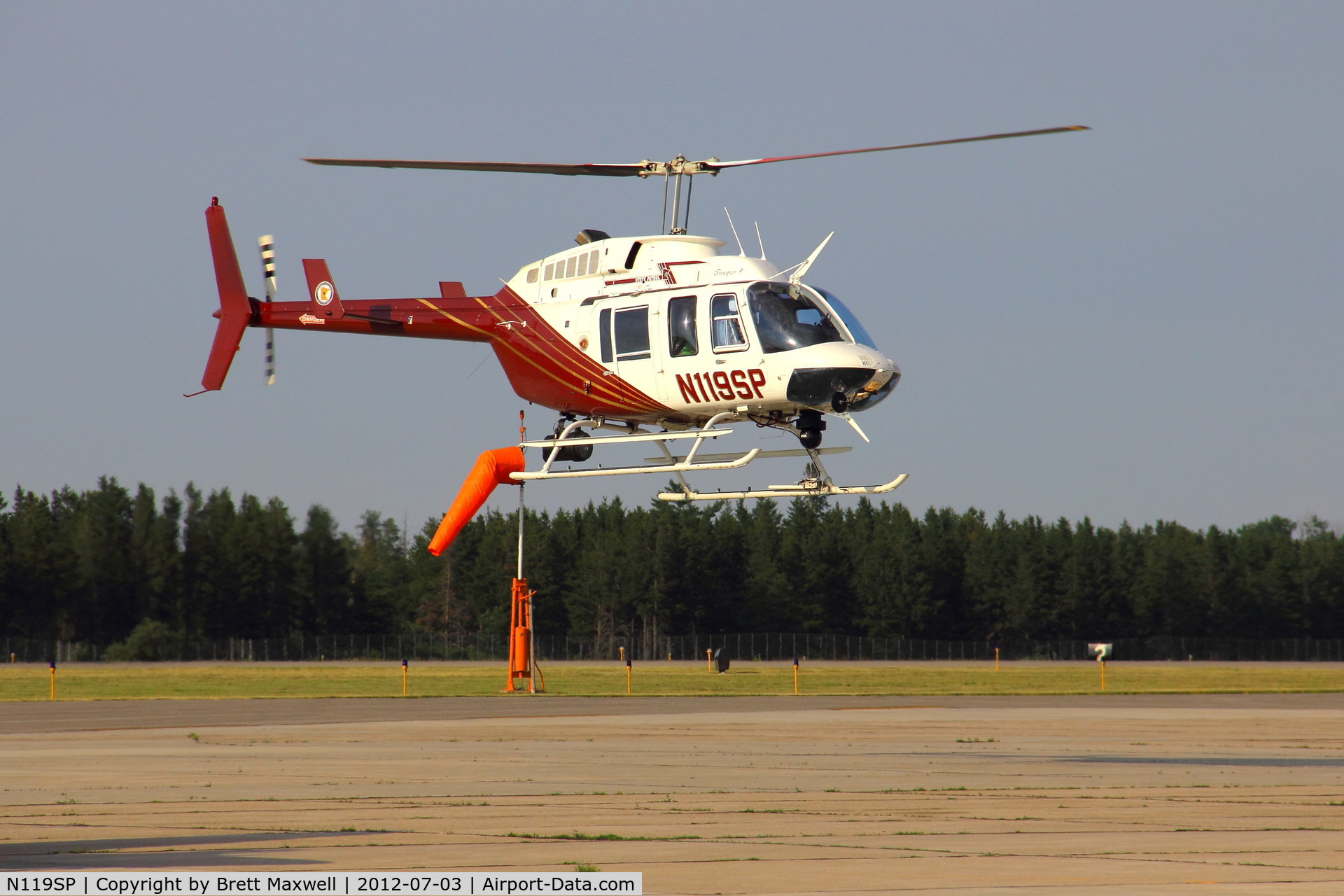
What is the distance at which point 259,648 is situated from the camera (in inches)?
4050

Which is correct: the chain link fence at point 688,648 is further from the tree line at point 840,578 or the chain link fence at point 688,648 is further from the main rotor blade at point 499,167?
the main rotor blade at point 499,167

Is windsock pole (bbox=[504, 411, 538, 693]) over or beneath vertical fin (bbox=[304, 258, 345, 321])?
beneath

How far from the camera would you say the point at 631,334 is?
2425 centimetres

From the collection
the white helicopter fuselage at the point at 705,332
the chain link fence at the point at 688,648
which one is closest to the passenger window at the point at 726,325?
the white helicopter fuselage at the point at 705,332

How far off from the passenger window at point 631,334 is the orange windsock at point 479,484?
226 inches

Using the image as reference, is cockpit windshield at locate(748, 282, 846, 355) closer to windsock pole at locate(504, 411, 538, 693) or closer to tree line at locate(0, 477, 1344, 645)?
windsock pole at locate(504, 411, 538, 693)

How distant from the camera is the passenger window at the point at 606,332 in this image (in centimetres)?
2447

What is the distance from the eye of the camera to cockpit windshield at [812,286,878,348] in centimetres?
2316

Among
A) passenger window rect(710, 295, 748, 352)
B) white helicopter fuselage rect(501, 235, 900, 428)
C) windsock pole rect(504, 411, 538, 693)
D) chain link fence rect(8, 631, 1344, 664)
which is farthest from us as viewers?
chain link fence rect(8, 631, 1344, 664)

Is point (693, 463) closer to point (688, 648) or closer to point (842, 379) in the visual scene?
point (842, 379)

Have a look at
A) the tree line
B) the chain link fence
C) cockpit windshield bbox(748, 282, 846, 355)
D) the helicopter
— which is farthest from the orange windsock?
the tree line

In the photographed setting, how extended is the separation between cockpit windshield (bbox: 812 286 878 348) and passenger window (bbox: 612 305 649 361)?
9.10ft

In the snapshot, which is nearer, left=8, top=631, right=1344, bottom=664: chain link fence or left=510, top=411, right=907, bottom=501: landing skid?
left=510, top=411, right=907, bottom=501: landing skid

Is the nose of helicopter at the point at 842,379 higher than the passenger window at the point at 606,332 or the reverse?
the reverse
